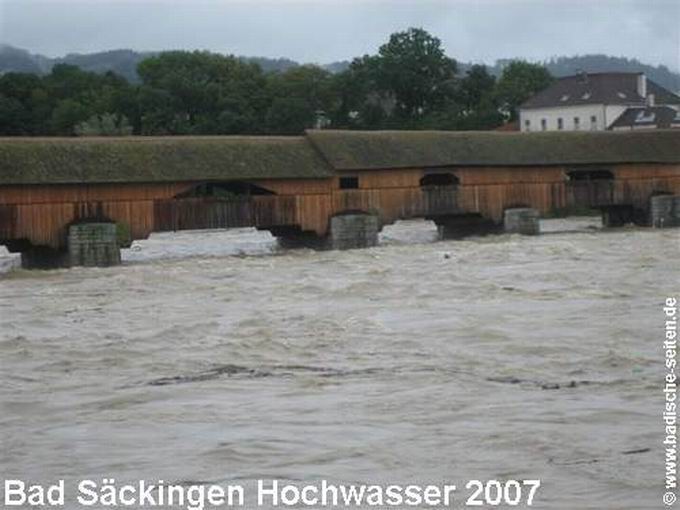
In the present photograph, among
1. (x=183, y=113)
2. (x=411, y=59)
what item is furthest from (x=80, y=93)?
(x=411, y=59)

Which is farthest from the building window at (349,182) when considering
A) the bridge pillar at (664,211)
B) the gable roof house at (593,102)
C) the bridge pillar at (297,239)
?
the gable roof house at (593,102)

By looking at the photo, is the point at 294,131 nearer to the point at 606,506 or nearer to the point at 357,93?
the point at 357,93

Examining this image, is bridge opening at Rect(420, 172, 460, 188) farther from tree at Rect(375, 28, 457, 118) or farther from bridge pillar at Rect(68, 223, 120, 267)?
tree at Rect(375, 28, 457, 118)

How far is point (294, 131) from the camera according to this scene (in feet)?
223

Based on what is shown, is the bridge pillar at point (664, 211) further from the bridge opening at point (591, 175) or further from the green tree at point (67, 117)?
the green tree at point (67, 117)

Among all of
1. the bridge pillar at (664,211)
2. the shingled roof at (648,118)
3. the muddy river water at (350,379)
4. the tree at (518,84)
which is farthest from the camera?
the tree at (518,84)

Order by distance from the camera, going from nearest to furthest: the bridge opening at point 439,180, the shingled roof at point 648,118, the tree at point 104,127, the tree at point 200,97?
the bridge opening at point 439,180
the tree at point 104,127
the tree at point 200,97
the shingled roof at point 648,118

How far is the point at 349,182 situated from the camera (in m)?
36.4

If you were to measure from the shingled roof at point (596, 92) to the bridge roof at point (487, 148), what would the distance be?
32627mm

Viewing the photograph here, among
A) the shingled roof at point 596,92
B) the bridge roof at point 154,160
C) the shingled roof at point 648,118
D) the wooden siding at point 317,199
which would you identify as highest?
the shingled roof at point 596,92

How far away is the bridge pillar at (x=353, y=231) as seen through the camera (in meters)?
35.0

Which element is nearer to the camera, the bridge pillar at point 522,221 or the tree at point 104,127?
the bridge pillar at point 522,221

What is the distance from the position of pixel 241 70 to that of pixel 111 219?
44253mm

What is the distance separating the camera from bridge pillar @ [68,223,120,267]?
30281mm
